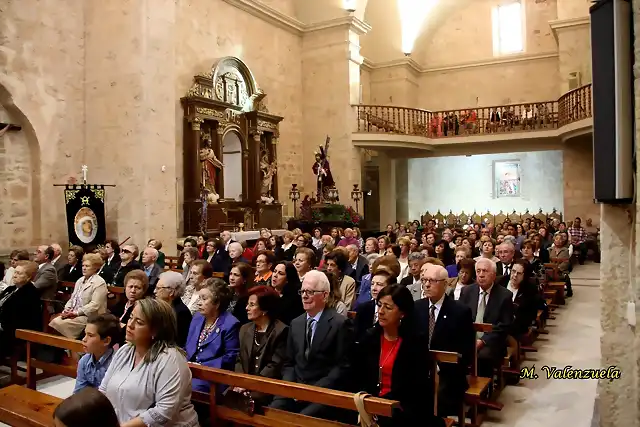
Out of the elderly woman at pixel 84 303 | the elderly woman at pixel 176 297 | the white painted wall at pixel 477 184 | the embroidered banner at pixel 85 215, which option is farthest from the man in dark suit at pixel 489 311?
the white painted wall at pixel 477 184

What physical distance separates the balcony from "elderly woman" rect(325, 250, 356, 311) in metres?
11.7

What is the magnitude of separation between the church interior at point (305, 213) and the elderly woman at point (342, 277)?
5 centimetres

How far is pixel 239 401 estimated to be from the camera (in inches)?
125

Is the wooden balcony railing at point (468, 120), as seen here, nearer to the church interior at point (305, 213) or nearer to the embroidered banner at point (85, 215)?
the church interior at point (305, 213)

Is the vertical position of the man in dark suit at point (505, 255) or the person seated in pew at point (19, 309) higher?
the man in dark suit at point (505, 255)

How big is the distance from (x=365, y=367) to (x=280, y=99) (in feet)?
47.2

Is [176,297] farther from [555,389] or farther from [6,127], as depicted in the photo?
[6,127]

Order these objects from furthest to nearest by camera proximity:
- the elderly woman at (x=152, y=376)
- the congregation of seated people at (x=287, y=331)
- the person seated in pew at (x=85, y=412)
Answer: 1. the congregation of seated people at (x=287, y=331)
2. the elderly woman at (x=152, y=376)
3. the person seated in pew at (x=85, y=412)

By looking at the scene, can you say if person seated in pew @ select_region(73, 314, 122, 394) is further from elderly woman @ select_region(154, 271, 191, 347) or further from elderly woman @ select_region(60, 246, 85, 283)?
elderly woman @ select_region(60, 246, 85, 283)

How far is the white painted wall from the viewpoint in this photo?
69.4 ft

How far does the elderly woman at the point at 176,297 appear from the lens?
4.23 m

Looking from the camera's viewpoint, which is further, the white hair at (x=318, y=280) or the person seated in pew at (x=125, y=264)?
the person seated in pew at (x=125, y=264)

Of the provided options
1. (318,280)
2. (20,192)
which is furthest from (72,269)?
(318,280)

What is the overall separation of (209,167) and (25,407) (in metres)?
10.4
